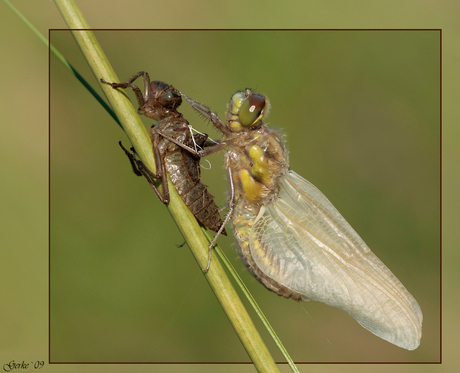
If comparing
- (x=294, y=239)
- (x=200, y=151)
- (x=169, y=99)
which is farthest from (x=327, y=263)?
(x=169, y=99)

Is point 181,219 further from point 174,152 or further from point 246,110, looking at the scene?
point 246,110

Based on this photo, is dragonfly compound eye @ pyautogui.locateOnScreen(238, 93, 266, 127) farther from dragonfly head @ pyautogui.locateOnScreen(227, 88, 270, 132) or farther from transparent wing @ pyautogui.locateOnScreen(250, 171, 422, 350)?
transparent wing @ pyautogui.locateOnScreen(250, 171, 422, 350)

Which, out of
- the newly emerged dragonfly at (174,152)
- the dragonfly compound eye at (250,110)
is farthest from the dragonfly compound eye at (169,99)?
the dragonfly compound eye at (250,110)

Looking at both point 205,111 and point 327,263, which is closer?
point 327,263

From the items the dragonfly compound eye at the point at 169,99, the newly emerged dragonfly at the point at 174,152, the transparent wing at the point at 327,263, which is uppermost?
the dragonfly compound eye at the point at 169,99

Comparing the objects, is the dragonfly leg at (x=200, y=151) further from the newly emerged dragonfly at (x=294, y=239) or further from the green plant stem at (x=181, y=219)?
the green plant stem at (x=181, y=219)

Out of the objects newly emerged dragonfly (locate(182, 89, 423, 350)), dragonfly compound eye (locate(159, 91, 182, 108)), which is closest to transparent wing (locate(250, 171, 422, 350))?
newly emerged dragonfly (locate(182, 89, 423, 350))
